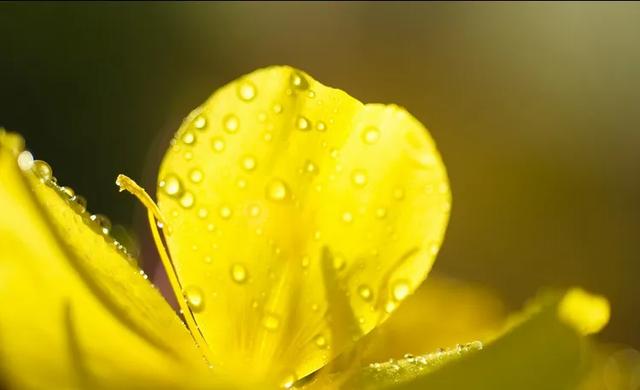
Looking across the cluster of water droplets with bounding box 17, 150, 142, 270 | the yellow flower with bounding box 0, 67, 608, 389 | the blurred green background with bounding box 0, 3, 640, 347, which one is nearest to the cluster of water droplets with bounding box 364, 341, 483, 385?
the yellow flower with bounding box 0, 67, 608, 389

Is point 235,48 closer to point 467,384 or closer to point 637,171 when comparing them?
point 637,171

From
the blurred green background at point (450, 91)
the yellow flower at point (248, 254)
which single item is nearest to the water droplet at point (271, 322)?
the yellow flower at point (248, 254)

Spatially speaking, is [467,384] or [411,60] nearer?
[467,384]

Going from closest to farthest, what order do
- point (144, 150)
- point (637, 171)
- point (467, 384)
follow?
point (467, 384) < point (144, 150) < point (637, 171)

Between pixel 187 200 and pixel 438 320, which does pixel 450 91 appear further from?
pixel 187 200

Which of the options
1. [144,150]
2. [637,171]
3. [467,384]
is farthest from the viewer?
[637,171]

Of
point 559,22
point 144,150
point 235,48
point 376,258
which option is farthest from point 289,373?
point 559,22

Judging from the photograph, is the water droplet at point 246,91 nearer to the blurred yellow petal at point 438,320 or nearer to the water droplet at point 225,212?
the water droplet at point 225,212
